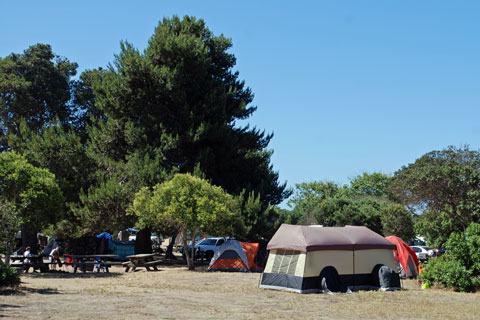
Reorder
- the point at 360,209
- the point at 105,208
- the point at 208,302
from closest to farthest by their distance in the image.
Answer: the point at 208,302 → the point at 105,208 → the point at 360,209

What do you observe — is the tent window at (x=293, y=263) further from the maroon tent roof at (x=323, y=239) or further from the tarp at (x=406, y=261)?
the tarp at (x=406, y=261)

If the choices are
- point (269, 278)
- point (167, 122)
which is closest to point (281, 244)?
point (269, 278)

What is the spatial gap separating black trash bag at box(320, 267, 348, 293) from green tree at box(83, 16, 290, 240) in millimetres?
14332

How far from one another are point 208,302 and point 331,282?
5.39 m

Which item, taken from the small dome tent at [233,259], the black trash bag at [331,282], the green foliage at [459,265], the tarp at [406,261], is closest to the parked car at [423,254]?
the tarp at [406,261]

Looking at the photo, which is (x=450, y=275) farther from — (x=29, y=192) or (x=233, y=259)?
(x=29, y=192)

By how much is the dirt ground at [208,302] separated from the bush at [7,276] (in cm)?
40

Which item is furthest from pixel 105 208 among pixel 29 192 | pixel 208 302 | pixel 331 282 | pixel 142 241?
pixel 208 302

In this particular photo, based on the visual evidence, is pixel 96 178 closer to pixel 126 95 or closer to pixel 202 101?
pixel 126 95

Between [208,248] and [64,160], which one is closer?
[64,160]

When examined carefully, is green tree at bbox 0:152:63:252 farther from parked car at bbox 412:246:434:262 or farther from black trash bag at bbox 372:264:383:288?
parked car at bbox 412:246:434:262

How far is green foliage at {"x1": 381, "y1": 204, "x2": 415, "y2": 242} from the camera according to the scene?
1954 inches

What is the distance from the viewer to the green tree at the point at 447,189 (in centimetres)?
3300

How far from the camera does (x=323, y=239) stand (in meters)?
18.5
